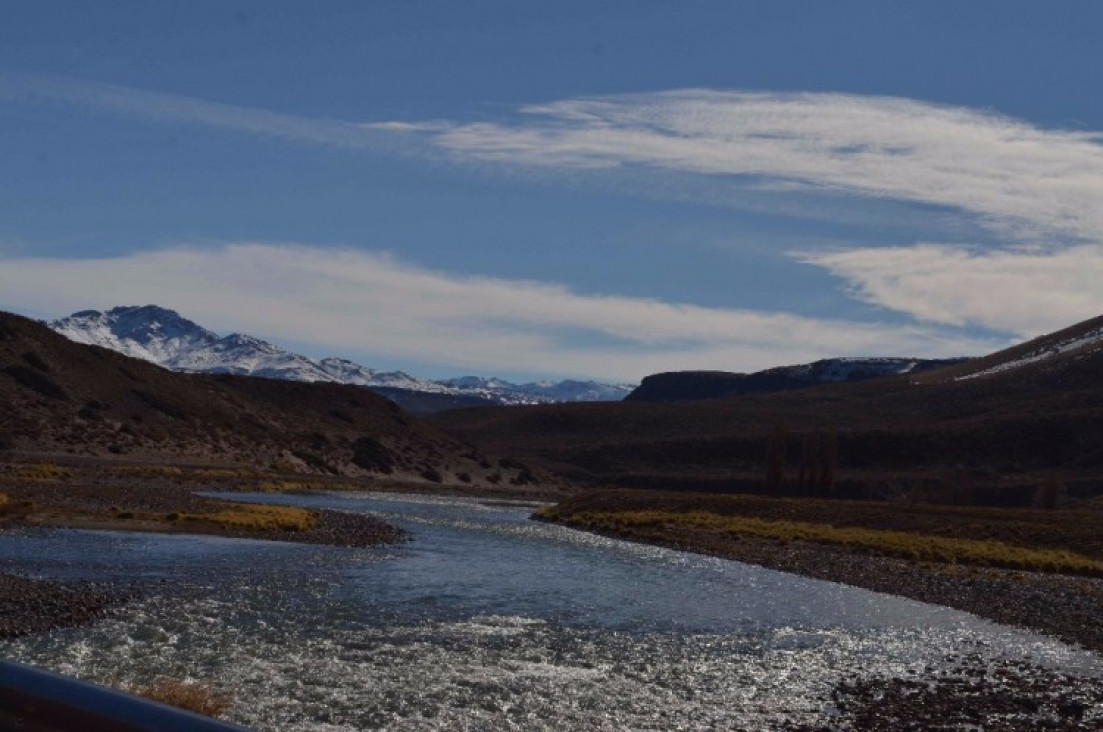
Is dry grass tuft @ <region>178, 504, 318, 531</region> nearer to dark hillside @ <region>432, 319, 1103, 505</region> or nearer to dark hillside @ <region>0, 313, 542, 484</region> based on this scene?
dark hillside @ <region>0, 313, 542, 484</region>

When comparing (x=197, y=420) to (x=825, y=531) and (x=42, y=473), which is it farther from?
(x=825, y=531)

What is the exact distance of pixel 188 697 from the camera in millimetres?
14711

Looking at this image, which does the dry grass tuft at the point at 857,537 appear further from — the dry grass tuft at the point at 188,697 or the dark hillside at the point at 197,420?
the dark hillside at the point at 197,420

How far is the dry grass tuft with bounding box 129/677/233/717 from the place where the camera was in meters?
14.2

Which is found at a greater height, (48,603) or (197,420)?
(197,420)

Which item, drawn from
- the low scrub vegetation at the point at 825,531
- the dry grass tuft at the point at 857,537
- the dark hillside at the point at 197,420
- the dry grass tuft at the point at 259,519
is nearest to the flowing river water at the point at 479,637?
the dry grass tuft at the point at 259,519

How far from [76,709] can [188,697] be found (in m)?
9.32

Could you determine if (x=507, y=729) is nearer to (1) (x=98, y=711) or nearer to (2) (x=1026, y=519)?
(1) (x=98, y=711)

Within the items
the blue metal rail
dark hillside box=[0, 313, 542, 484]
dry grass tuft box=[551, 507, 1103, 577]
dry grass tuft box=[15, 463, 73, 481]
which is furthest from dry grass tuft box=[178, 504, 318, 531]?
dark hillside box=[0, 313, 542, 484]

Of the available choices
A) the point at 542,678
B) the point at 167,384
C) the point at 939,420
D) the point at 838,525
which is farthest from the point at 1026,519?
the point at 939,420

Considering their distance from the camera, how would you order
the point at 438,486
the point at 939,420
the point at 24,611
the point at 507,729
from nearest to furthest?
1. the point at 507,729
2. the point at 24,611
3. the point at 438,486
4. the point at 939,420

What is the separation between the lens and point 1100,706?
2103 centimetres

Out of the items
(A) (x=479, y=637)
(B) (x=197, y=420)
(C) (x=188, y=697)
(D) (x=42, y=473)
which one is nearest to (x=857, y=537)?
(A) (x=479, y=637)

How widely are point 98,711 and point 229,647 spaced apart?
17151mm
